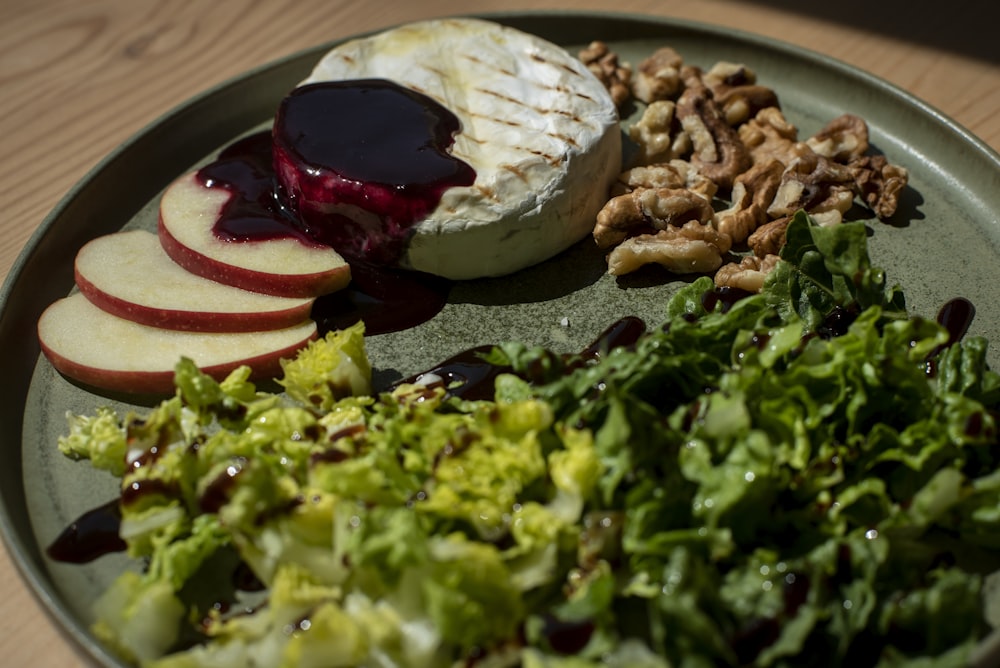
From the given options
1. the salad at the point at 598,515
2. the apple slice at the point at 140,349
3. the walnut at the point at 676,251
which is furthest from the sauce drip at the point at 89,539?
the walnut at the point at 676,251

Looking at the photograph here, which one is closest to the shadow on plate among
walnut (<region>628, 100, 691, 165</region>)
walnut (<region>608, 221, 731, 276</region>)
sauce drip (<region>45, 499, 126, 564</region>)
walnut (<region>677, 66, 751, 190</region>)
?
walnut (<region>677, 66, 751, 190</region>)

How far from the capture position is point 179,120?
11.6 ft

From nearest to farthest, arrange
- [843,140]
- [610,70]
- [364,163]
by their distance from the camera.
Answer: [364,163]
[843,140]
[610,70]

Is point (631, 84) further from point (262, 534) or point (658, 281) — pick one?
point (262, 534)

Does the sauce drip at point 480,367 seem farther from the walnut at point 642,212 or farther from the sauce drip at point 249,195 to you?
the sauce drip at point 249,195

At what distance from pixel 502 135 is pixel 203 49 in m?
1.89

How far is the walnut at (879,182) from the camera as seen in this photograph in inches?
124

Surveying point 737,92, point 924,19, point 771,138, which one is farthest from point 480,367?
point 924,19

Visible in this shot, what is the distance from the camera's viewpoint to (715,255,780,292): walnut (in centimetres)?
284

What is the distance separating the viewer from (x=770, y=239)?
2.98 meters

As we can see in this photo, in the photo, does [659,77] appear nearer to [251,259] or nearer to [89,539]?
[251,259]

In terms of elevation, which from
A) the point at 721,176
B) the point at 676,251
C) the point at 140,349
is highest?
the point at 721,176

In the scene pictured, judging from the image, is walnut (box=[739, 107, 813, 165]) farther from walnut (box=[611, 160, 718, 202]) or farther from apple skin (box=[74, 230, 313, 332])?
apple skin (box=[74, 230, 313, 332])

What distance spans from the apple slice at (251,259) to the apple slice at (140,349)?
148 millimetres
